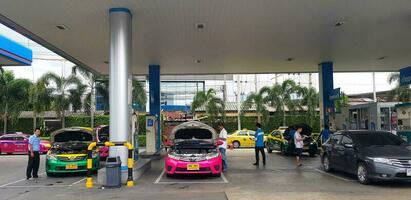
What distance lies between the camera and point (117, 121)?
12625 millimetres

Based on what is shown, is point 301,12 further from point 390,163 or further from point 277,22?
point 390,163

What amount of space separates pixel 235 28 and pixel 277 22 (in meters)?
1.51

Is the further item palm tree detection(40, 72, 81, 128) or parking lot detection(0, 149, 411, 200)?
palm tree detection(40, 72, 81, 128)

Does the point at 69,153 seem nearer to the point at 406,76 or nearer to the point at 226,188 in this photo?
the point at 226,188

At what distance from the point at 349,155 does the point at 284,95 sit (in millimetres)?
27387

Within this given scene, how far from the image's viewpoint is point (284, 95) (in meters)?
39.9

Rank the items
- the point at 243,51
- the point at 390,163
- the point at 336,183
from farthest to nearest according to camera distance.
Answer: the point at 243,51
the point at 336,183
the point at 390,163

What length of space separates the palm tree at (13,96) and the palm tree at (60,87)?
2.60m

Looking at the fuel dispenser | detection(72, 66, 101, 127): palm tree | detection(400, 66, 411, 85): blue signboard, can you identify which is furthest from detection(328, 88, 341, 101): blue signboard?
detection(72, 66, 101, 127): palm tree

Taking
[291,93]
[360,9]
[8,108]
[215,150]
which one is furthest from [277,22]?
[8,108]

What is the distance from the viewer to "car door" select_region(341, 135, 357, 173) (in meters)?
12.4

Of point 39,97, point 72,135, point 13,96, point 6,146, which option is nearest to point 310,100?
point 39,97

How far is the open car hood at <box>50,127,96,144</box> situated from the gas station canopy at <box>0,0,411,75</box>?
3.49 m

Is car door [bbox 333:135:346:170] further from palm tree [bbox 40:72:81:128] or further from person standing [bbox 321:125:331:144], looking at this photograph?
palm tree [bbox 40:72:81:128]
